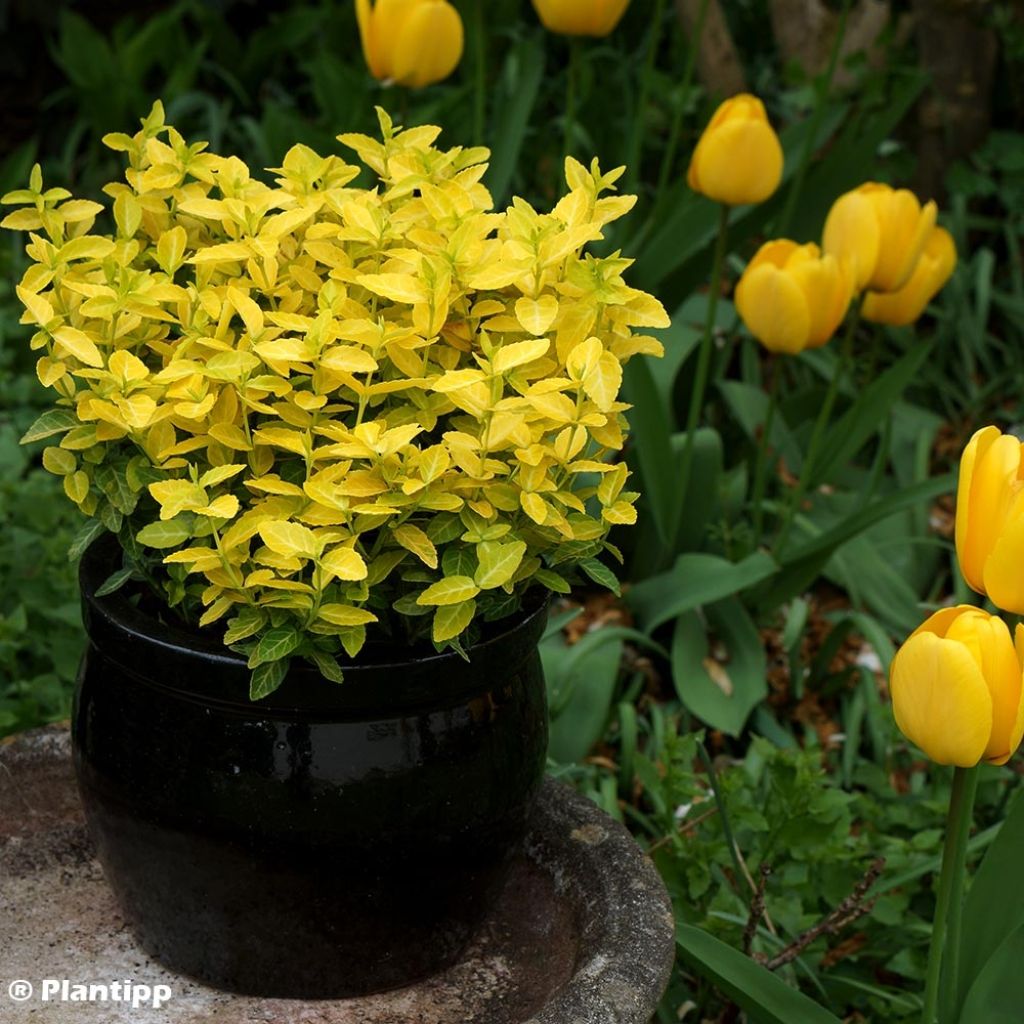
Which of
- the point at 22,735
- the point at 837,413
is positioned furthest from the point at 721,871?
the point at 837,413

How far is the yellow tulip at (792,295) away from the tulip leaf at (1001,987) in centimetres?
93

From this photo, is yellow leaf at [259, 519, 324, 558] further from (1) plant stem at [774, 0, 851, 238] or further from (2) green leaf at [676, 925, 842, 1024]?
(1) plant stem at [774, 0, 851, 238]

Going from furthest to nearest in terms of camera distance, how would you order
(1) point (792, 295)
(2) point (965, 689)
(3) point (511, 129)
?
(3) point (511, 129), (1) point (792, 295), (2) point (965, 689)

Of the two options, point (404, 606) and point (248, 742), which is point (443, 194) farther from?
point (248, 742)

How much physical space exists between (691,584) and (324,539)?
1.22 m

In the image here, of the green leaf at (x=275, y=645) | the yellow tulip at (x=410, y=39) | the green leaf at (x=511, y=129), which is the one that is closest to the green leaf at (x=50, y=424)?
the green leaf at (x=275, y=645)

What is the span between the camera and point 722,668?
A: 2363 millimetres

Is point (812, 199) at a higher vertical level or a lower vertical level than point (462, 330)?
lower

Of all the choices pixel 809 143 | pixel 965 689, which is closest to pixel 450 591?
pixel 965 689

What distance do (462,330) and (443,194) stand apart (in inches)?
4.3

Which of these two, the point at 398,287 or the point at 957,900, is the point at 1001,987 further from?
the point at 398,287

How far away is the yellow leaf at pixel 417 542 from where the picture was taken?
113 centimetres

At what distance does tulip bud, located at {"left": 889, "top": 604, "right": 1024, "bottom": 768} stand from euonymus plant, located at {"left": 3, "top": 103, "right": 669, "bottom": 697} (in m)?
0.23

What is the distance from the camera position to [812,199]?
2.79m
